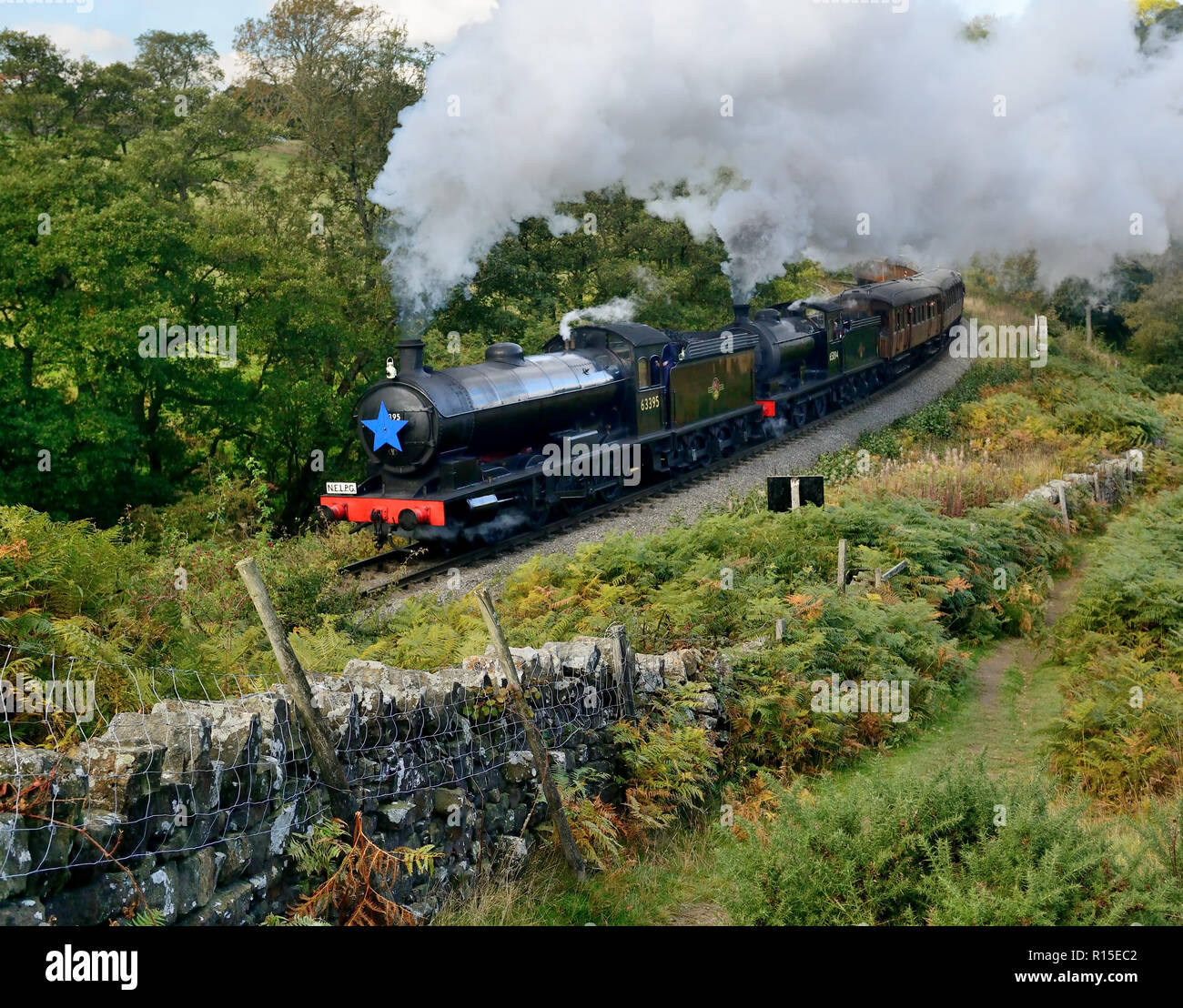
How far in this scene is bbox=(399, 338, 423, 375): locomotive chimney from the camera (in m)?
16.3

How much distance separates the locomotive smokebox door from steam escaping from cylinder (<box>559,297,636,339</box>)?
8108 millimetres

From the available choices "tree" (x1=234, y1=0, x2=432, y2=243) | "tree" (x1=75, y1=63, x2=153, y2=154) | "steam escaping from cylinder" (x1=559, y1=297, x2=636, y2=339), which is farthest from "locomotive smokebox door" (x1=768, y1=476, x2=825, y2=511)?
"tree" (x1=75, y1=63, x2=153, y2=154)

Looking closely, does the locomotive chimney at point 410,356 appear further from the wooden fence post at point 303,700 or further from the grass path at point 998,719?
the wooden fence post at point 303,700

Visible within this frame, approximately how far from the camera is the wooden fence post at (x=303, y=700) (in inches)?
199

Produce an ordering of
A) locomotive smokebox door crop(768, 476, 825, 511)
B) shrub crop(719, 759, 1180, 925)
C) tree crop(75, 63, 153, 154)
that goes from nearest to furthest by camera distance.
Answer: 1. shrub crop(719, 759, 1180, 925)
2. locomotive smokebox door crop(768, 476, 825, 511)
3. tree crop(75, 63, 153, 154)

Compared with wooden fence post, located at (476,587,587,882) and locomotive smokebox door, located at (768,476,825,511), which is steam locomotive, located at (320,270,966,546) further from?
wooden fence post, located at (476,587,587,882)

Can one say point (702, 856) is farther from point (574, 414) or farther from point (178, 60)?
point (178, 60)

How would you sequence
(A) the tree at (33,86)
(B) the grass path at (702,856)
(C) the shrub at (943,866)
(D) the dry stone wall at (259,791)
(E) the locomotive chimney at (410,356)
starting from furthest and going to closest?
(A) the tree at (33,86), (E) the locomotive chimney at (410,356), (B) the grass path at (702,856), (C) the shrub at (943,866), (D) the dry stone wall at (259,791)

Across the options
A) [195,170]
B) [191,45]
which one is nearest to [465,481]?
[195,170]

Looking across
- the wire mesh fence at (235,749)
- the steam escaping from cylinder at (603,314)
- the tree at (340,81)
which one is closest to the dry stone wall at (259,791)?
the wire mesh fence at (235,749)

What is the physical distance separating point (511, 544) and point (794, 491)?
499cm

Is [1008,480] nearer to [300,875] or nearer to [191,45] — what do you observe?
[300,875]

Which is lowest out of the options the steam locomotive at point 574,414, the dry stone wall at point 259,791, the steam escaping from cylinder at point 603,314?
the dry stone wall at point 259,791

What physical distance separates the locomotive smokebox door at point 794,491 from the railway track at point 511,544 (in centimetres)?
458
